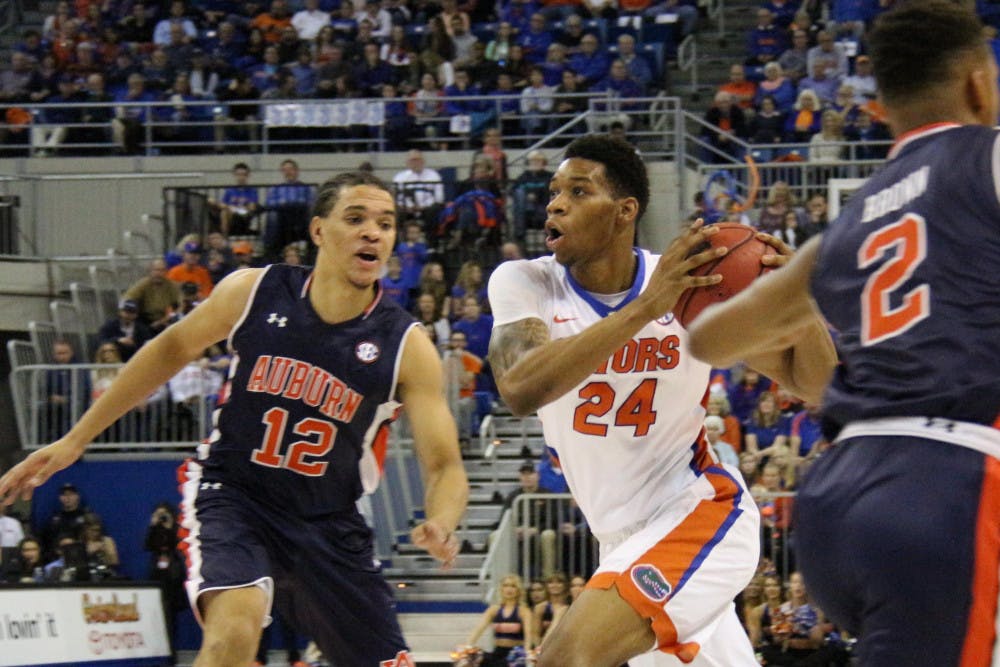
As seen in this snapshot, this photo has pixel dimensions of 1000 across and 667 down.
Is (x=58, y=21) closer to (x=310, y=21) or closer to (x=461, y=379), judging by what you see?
(x=310, y=21)

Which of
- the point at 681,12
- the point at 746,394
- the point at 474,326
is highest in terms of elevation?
the point at 681,12

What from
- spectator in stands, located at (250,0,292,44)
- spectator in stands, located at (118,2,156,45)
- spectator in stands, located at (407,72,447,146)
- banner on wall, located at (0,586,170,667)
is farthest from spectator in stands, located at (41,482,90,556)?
spectator in stands, located at (118,2,156,45)

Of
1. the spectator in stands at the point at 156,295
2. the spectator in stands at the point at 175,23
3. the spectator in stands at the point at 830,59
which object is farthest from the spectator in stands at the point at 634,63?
the spectator in stands at the point at 175,23

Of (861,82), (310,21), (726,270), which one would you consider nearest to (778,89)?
(861,82)

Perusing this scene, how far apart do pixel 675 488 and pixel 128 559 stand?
39.7 feet

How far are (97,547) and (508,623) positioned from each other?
495 centimetres

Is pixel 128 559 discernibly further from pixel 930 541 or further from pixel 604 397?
pixel 930 541

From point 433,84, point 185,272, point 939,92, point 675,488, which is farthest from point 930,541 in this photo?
point 433,84

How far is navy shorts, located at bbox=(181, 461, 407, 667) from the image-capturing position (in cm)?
608

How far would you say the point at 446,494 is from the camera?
6.12 m

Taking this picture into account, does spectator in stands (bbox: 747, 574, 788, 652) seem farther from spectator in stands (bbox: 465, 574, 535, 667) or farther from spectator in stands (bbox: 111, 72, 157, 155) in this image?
spectator in stands (bbox: 111, 72, 157, 155)

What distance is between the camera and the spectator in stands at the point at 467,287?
16.9 m

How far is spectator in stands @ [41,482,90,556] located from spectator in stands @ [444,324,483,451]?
13.3 feet

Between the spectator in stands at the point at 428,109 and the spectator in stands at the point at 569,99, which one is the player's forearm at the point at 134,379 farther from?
the spectator in stands at the point at 428,109
